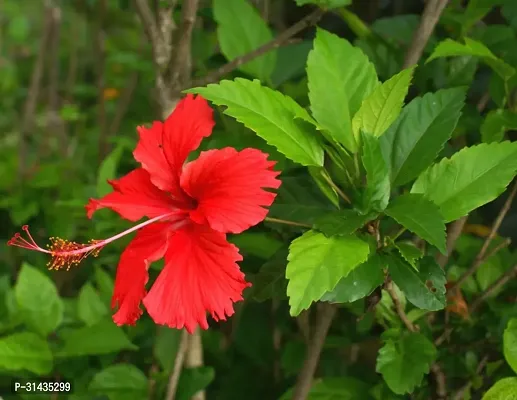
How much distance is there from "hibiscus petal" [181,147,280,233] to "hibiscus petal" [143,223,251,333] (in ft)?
0.08

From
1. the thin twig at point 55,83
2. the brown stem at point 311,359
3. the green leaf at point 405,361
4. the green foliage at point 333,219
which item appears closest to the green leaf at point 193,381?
the green foliage at point 333,219

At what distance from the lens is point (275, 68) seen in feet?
3.06

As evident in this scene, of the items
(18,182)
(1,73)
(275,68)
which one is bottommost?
(18,182)

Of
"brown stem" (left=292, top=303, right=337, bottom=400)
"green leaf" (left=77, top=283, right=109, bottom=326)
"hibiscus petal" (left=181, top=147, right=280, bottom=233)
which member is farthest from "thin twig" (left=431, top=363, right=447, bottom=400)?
"green leaf" (left=77, top=283, right=109, bottom=326)

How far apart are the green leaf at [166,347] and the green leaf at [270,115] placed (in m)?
0.43

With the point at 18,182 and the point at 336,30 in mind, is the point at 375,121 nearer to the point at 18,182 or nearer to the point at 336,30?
the point at 336,30

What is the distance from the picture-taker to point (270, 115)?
22.9 inches

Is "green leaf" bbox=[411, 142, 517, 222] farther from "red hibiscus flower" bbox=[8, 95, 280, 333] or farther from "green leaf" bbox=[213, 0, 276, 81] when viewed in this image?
"green leaf" bbox=[213, 0, 276, 81]

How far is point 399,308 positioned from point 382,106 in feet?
0.78

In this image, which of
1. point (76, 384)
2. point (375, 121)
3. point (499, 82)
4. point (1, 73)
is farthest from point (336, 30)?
point (1, 73)

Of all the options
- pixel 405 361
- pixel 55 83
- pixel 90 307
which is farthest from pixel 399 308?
pixel 55 83

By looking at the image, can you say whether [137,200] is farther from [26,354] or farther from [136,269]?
[26,354]

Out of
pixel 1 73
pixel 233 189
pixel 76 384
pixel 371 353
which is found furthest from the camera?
pixel 1 73

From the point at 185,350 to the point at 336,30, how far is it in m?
0.63
